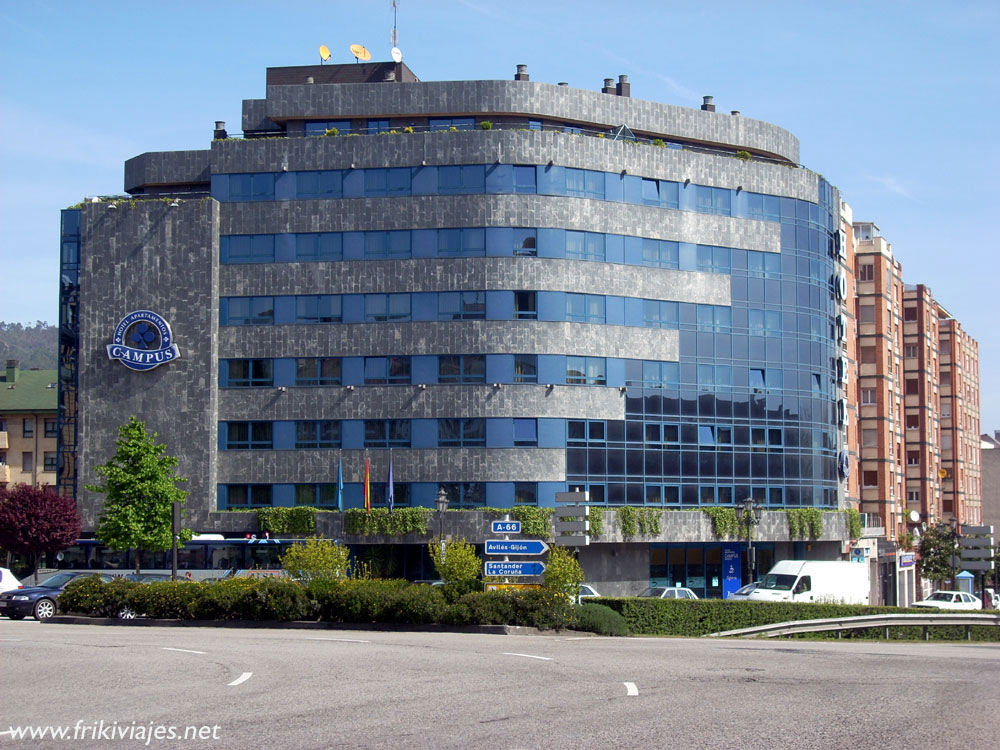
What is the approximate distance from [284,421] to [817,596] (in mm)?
27034

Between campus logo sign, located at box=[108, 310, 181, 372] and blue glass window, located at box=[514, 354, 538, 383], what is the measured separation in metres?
16.2

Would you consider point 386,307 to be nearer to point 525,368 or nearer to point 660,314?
point 525,368

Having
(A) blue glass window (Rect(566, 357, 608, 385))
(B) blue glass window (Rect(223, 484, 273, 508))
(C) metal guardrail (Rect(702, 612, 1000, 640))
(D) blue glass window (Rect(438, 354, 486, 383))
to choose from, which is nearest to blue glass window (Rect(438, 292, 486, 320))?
(D) blue glass window (Rect(438, 354, 486, 383))

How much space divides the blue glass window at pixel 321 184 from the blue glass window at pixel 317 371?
797 cm

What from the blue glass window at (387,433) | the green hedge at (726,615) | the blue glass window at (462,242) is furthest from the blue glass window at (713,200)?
the green hedge at (726,615)

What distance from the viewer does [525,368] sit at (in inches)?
2304

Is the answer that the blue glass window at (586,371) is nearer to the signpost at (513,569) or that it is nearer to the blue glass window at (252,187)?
the blue glass window at (252,187)

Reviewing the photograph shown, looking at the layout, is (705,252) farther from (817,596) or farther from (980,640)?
(980,640)

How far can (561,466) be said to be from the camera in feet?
192

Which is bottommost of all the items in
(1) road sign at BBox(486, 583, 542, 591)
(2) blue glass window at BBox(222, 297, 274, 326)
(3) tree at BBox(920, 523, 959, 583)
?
(3) tree at BBox(920, 523, 959, 583)

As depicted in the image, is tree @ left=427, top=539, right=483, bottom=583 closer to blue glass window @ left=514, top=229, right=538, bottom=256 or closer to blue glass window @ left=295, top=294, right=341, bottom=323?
blue glass window @ left=295, top=294, right=341, bottom=323

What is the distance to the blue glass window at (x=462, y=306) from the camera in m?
58.8

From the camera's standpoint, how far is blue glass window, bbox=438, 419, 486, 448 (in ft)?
191

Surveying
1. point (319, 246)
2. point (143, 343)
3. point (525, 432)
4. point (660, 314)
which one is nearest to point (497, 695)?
point (525, 432)
